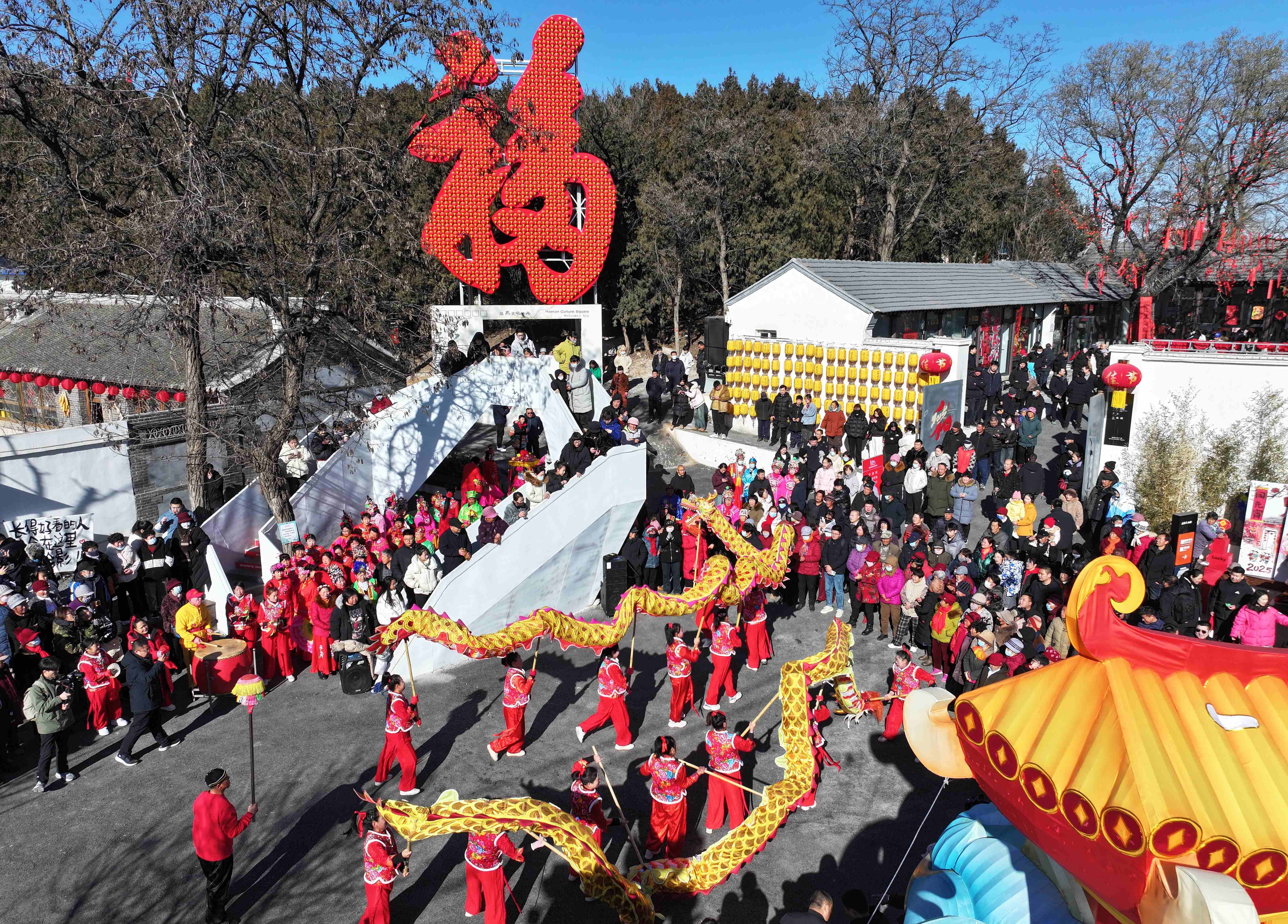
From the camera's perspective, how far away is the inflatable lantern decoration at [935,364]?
17578mm

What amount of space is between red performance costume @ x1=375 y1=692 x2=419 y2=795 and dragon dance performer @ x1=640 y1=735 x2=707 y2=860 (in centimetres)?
236

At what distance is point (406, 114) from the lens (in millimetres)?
33188

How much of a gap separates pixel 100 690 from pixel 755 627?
7.65 m

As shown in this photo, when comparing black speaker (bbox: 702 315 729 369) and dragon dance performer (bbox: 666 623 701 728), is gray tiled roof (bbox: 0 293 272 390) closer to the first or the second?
black speaker (bbox: 702 315 729 369)

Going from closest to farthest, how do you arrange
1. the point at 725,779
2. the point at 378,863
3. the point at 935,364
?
the point at 378,863, the point at 725,779, the point at 935,364

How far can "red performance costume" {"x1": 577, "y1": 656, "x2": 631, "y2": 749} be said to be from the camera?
30.9 ft

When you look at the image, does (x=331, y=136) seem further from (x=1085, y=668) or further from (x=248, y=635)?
(x=1085, y=668)

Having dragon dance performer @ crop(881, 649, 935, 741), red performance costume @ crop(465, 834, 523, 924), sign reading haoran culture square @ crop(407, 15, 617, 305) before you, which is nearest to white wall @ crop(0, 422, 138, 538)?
sign reading haoran culture square @ crop(407, 15, 617, 305)

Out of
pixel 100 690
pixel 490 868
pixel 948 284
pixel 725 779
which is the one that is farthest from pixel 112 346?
pixel 948 284

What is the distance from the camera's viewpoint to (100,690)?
386 inches

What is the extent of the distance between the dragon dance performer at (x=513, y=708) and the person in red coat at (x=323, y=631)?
2.87 meters

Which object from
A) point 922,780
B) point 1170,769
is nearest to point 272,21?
point 922,780

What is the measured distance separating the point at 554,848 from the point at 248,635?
644 centimetres

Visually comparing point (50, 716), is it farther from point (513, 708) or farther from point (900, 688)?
point (900, 688)
